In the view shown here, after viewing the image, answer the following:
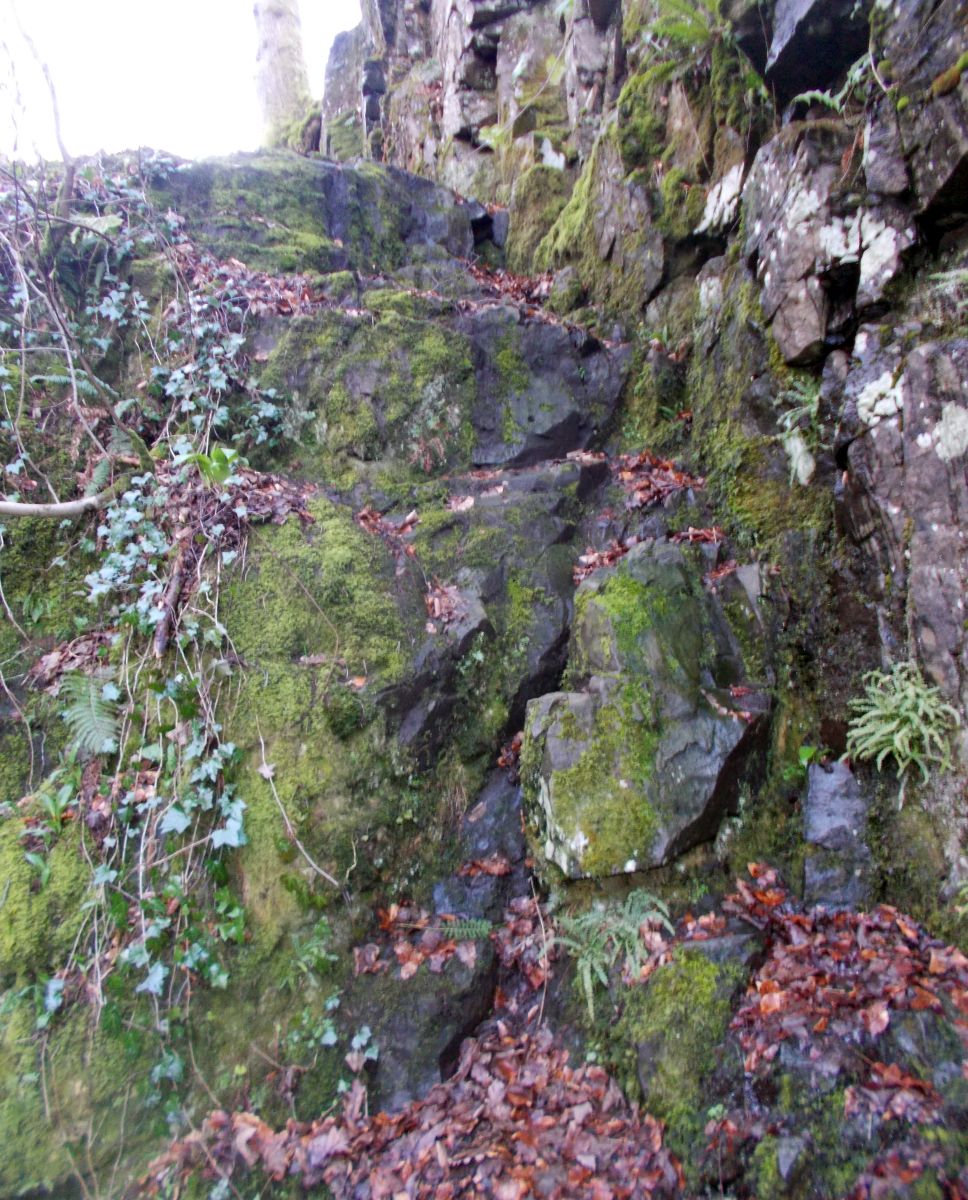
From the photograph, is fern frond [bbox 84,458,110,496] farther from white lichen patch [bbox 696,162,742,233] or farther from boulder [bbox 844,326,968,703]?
white lichen patch [bbox 696,162,742,233]

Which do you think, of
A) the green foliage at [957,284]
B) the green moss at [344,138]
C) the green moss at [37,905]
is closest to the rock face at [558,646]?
the green moss at [37,905]

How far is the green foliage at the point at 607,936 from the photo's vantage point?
4078 mm

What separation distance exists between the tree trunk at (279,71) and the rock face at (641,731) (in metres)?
15.4

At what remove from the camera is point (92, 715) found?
4.61 meters

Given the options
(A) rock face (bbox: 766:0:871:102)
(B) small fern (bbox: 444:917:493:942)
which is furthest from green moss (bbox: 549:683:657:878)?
(A) rock face (bbox: 766:0:871:102)

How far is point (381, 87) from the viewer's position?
44.3ft

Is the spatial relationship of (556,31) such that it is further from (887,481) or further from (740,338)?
(887,481)

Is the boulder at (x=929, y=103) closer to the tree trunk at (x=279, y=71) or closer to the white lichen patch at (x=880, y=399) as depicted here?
the white lichen patch at (x=880, y=399)

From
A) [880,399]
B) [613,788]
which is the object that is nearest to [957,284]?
[880,399]

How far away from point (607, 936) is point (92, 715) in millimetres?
3809

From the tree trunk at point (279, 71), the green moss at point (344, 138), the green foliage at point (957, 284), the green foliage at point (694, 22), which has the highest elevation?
the tree trunk at point (279, 71)

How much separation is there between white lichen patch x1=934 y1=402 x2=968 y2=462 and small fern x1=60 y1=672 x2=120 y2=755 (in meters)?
5.73

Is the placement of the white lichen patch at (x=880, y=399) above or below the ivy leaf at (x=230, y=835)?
above

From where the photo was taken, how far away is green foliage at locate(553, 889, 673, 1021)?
4.08 m
